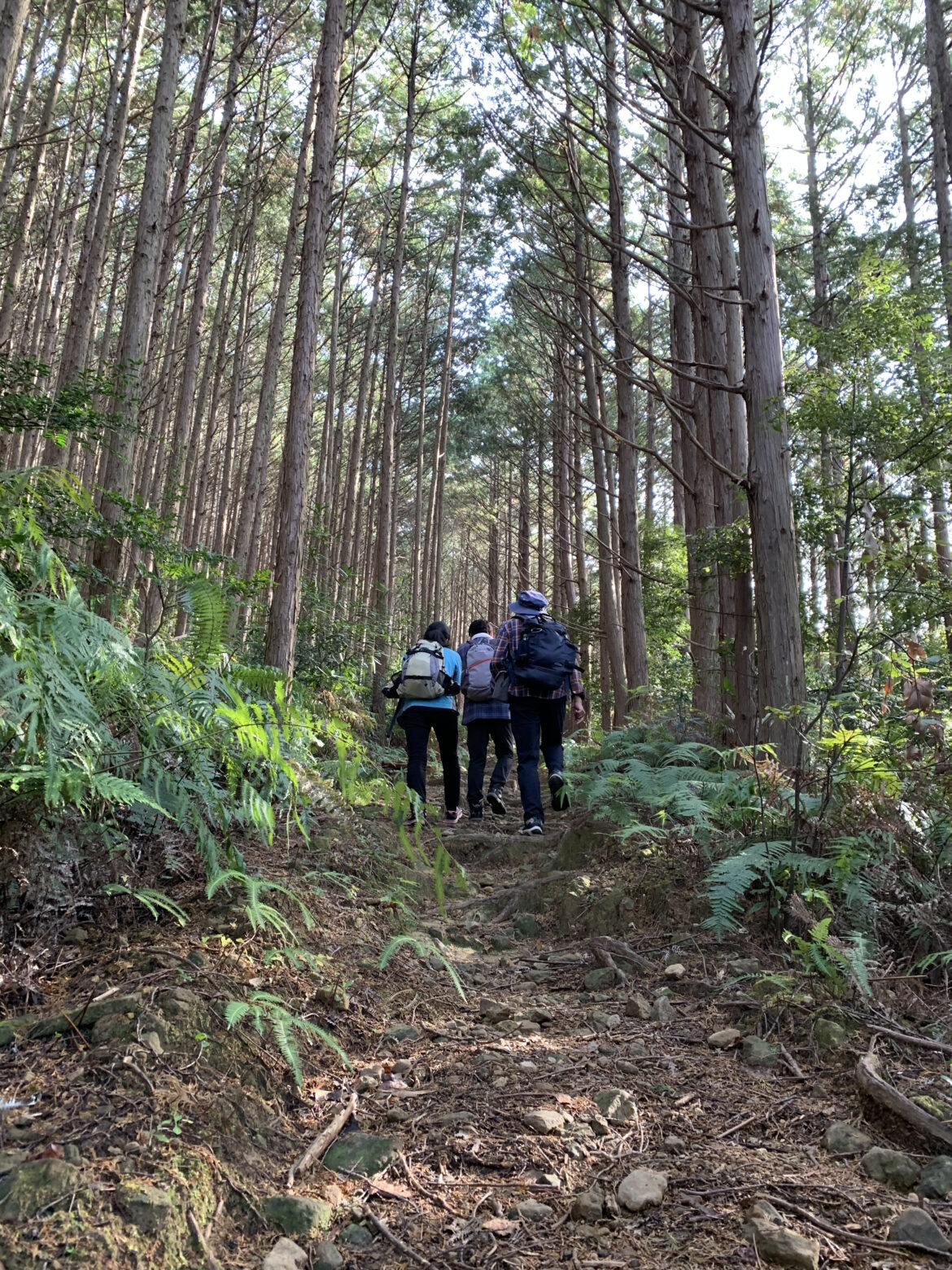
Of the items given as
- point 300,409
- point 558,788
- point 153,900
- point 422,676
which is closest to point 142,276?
point 300,409

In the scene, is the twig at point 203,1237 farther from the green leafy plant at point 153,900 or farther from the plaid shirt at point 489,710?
the plaid shirt at point 489,710

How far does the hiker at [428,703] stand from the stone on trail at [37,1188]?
15.9ft

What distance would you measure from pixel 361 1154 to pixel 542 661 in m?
4.49

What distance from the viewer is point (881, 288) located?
16.0ft

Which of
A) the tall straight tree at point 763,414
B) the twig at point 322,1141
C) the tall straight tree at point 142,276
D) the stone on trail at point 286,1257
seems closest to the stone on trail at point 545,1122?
the twig at point 322,1141

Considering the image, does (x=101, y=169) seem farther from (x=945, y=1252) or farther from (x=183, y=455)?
(x=945, y=1252)

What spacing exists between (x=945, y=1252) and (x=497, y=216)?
51.8 feet

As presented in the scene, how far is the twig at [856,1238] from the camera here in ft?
5.14

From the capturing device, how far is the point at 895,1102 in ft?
6.58

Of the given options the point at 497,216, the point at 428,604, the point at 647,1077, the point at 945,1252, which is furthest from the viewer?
the point at 428,604

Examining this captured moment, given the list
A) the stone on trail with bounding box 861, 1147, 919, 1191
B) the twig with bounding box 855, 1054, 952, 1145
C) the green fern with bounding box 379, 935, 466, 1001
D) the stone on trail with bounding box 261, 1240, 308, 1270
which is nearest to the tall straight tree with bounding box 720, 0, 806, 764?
the green fern with bounding box 379, 935, 466, 1001

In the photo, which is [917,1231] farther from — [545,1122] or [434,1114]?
[434,1114]

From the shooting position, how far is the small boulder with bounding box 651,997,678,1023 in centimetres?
283

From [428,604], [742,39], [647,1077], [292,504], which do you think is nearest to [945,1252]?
[647,1077]
